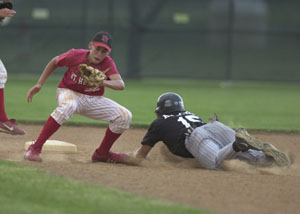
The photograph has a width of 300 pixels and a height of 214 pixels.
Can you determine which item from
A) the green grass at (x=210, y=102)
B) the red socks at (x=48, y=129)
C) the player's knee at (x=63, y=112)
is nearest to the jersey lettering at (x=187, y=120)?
the player's knee at (x=63, y=112)

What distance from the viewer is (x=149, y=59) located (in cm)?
1861

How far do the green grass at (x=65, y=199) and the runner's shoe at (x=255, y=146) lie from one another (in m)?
1.41

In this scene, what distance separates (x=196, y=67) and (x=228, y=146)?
13.0 m

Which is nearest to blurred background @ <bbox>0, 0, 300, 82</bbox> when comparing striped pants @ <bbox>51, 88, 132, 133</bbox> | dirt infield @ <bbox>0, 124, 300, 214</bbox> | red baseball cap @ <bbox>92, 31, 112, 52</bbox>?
dirt infield @ <bbox>0, 124, 300, 214</bbox>

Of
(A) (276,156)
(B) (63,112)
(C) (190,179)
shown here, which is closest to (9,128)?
(B) (63,112)

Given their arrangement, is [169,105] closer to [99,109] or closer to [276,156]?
[99,109]

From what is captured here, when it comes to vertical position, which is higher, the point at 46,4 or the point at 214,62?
the point at 46,4

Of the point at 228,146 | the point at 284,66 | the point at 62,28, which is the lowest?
the point at 284,66

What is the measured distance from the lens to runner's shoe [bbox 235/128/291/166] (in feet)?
17.9

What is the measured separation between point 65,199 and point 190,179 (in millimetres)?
1263

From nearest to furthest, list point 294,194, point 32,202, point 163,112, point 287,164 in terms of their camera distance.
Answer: point 32,202, point 294,194, point 287,164, point 163,112

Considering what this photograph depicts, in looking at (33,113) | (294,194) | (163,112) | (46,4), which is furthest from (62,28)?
(294,194)

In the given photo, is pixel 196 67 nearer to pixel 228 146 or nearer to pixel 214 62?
pixel 214 62

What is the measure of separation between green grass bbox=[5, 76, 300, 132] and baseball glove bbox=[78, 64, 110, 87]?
132 inches
